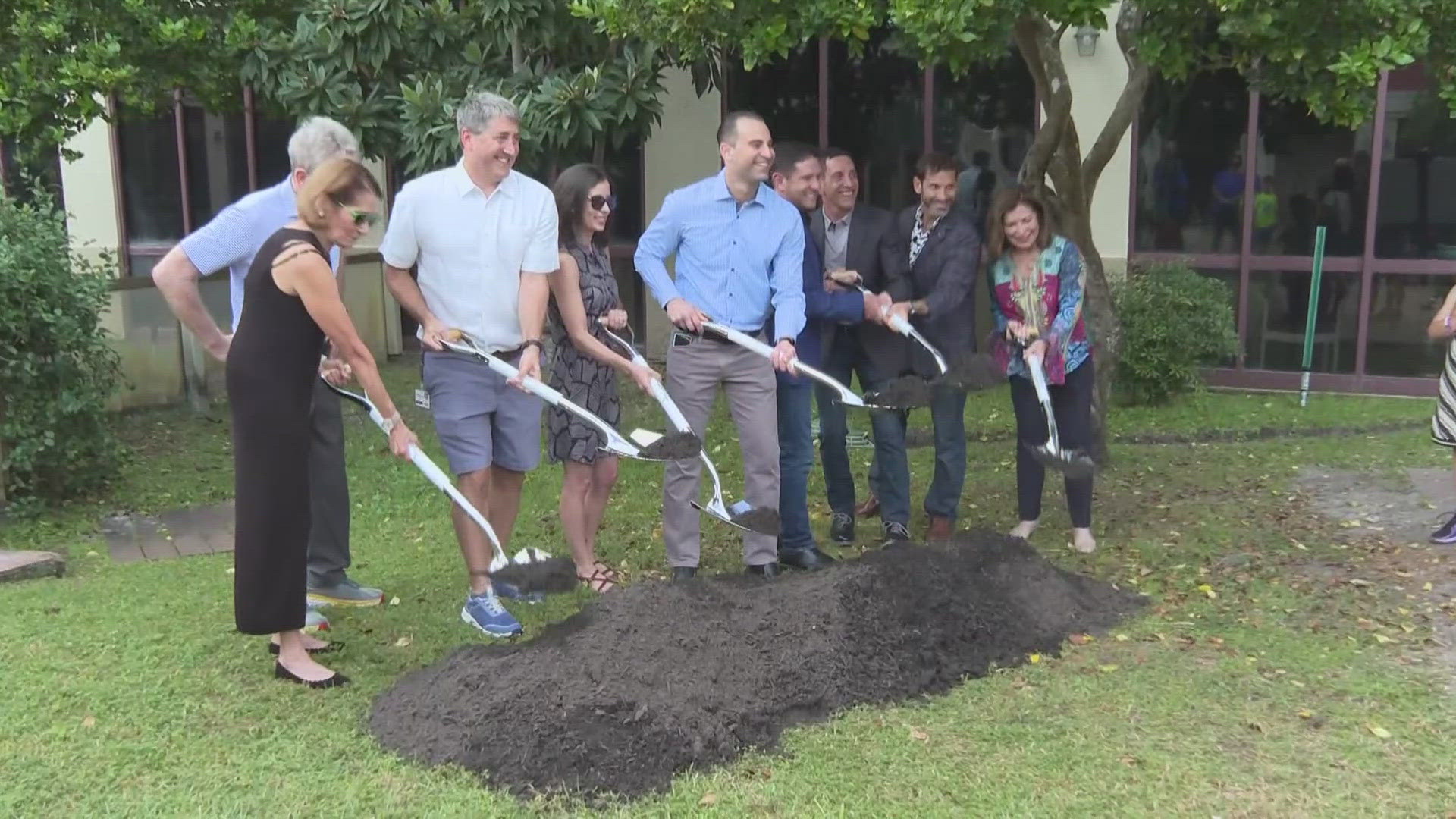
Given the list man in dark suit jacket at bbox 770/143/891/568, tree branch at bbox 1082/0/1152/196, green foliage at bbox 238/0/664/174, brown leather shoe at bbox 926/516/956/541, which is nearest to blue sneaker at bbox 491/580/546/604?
man in dark suit jacket at bbox 770/143/891/568

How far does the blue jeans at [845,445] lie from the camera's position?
557 cm

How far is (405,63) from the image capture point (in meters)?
8.70

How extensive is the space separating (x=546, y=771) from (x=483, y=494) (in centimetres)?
140

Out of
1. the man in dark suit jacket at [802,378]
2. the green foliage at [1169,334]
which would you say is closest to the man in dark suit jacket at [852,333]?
the man in dark suit jacket at [802,378]

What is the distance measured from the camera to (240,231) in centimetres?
Answer: 420

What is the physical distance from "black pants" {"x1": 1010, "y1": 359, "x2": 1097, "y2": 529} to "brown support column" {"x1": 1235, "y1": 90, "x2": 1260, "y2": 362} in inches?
174

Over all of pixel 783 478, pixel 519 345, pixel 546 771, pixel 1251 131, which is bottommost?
pixel 546 771

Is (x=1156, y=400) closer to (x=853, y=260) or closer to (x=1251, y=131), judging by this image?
(x=1251, y=131)

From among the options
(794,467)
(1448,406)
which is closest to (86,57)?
(794,467)

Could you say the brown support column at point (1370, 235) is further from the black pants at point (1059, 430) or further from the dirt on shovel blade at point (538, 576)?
the dirt on shovel blade at point (538, 576)

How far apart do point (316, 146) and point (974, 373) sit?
2717 mm

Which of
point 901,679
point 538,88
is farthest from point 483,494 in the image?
point 538,88

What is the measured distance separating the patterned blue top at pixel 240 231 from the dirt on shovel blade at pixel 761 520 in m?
1.77

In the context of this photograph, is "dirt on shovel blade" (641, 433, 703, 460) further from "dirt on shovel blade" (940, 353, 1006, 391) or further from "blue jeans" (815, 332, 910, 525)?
"dirt on shovel blade" (940, 353, 1006, 391)
